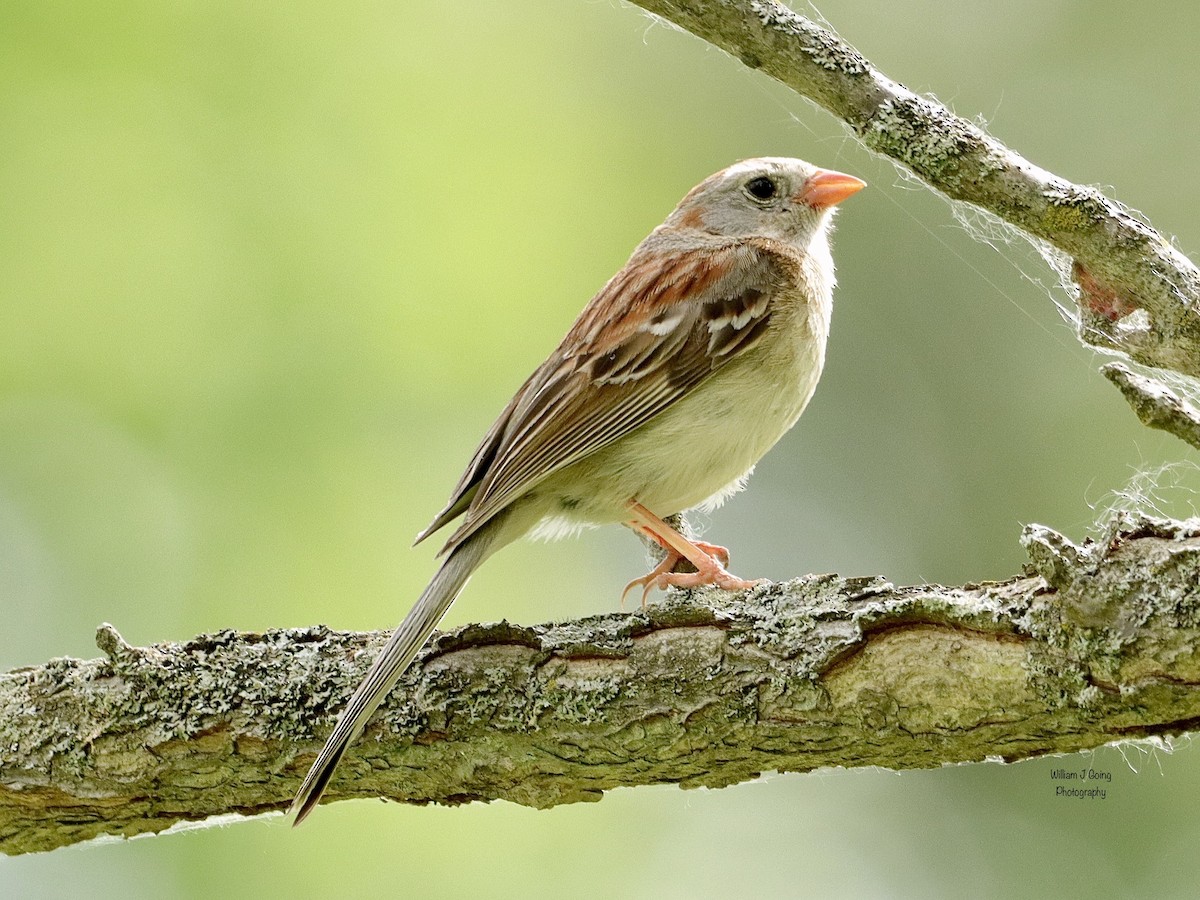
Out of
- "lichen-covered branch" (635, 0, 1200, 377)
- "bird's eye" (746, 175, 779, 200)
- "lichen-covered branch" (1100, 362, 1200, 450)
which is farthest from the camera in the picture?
"bird's eye" (746, 175, 779, 200)

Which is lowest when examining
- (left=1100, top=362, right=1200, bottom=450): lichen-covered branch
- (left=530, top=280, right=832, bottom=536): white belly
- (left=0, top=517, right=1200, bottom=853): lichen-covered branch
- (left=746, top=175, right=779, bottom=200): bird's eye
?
(left=0, top=517, right=1200, bottom=853): lichen-covered branch

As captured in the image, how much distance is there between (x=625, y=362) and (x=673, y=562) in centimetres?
79

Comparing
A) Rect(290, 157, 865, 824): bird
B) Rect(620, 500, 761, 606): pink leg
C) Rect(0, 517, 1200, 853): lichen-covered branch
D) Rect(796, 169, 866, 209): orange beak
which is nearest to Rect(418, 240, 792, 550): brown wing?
Rect(290, 157, 865, 824): bird

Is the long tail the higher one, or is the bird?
the bird

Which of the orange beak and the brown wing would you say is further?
the orange beak

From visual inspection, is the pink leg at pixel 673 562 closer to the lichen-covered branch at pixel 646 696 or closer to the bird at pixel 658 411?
the bird at pixel 658 411

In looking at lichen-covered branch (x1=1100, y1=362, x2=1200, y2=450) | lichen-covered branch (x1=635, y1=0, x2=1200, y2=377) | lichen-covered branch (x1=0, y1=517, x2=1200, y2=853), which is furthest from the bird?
lichen-covered branch (x1=1100, y1=362, x2=1200, y2=450)

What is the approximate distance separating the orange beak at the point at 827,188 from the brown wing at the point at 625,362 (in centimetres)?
46

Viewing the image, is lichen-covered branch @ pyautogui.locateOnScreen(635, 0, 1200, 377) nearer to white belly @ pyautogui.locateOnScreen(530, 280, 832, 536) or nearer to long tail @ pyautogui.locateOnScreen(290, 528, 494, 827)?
white belly @ pyautogui.locateOnScreen(530, 280, 832, 536)

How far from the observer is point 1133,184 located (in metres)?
7.35

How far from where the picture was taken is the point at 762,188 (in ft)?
16.7

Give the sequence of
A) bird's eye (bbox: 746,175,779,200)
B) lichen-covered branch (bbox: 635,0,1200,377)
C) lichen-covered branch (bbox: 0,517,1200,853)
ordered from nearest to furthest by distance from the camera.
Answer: lichen-covered branch (bbox: 0,517,1200,853), lichen-covered branch (bbox: 635,0,1200,377), bird's eye (bbox: 746,175,779,200)

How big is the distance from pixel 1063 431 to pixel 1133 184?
174cm

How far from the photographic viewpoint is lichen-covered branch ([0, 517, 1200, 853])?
8.30 feet
